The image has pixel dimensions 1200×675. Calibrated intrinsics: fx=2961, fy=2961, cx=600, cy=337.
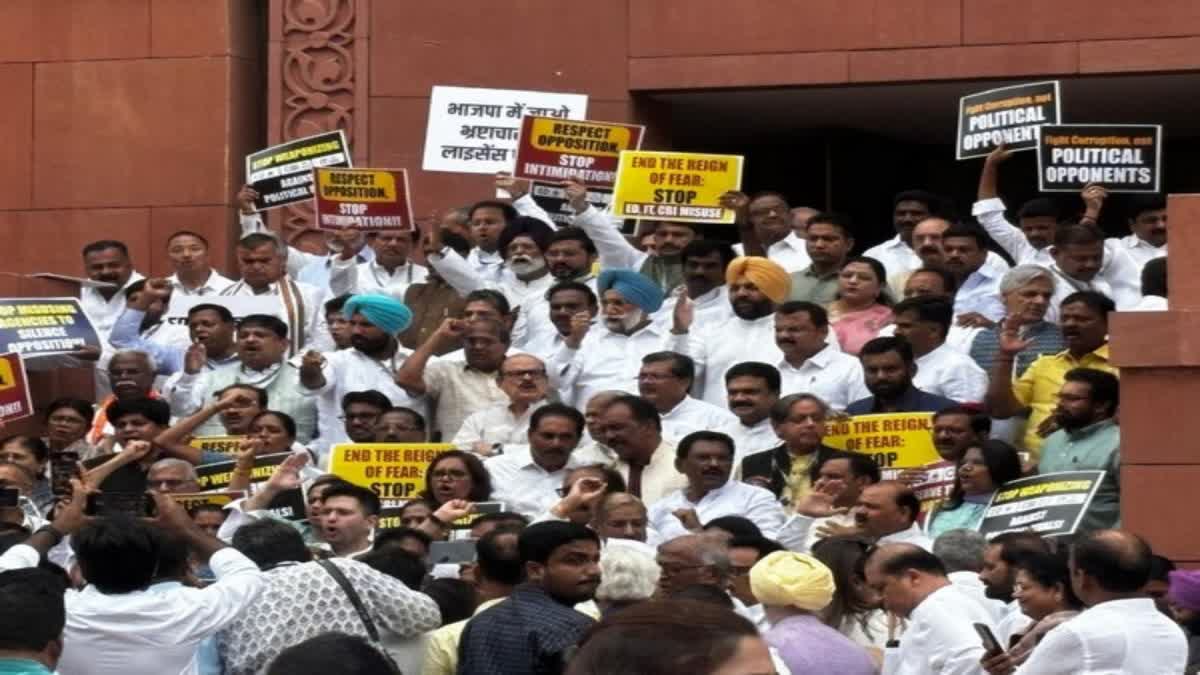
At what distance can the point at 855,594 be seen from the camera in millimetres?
10195

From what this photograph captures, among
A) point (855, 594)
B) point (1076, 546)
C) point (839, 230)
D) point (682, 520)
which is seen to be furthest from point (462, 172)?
point (1076, 546)

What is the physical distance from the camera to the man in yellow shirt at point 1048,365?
42.4ft

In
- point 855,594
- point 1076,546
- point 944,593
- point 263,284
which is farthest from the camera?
point 263,284

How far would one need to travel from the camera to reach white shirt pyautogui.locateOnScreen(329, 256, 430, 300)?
16.9 m

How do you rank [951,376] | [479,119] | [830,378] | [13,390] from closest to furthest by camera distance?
1. [951,376]
2. [830,378]
3. [13,390]
4. [479,119]

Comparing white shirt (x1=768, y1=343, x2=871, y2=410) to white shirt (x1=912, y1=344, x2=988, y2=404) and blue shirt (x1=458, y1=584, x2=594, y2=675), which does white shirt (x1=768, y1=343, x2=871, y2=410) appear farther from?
blue shirt (x1=458, y1=584, x2=594, y2=675)

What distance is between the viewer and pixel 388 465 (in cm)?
1335

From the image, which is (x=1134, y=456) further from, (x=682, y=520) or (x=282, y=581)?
(x=282, y=581)

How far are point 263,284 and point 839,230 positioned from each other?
3431 mm

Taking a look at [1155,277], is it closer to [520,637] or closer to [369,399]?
[369,399]

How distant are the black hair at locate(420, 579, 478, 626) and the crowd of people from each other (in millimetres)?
14

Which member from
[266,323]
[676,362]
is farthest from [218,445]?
[676,362]

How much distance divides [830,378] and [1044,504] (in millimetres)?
2853

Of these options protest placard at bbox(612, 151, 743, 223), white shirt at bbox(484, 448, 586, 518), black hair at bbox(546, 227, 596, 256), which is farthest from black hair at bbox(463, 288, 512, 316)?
white shirt at bbox(484, 448, 586, 518)
